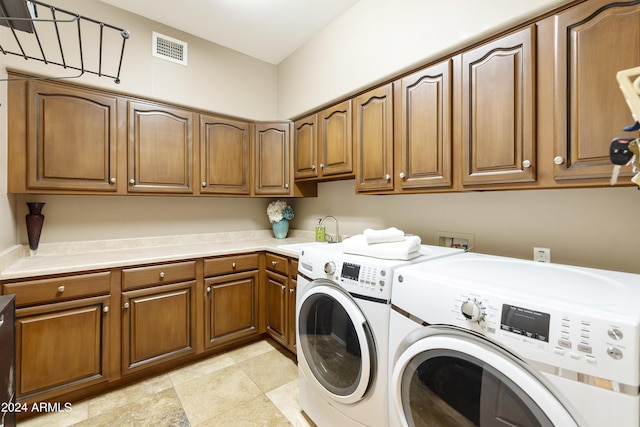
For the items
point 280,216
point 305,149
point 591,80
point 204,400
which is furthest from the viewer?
point 280,216

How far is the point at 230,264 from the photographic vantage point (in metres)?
2.27

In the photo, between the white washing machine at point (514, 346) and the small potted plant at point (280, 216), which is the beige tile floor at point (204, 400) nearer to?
the white washing machine at point (514, 346)

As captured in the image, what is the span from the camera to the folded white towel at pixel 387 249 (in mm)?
1309

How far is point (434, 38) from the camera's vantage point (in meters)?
1.59

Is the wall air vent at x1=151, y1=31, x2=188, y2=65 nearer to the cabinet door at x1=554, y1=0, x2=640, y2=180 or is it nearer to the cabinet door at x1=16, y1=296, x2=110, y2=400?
the cabinet door at x1=16, y1=296, x2=110, y2=400

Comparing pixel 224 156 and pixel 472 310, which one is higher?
pixel 224 156

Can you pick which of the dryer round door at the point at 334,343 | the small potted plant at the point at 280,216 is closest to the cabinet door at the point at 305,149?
the small potted plant at the point at 280,216

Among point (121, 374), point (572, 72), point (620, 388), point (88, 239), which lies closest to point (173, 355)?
point (121, 374)

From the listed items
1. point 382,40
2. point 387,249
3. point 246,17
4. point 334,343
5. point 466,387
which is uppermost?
point 246,17

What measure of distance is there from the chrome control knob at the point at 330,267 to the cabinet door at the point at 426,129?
721mm

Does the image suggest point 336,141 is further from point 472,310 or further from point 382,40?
point 472,310

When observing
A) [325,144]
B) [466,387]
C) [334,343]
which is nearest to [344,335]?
[334,343]

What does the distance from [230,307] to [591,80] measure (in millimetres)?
2524

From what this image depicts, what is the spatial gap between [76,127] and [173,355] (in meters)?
1.75
